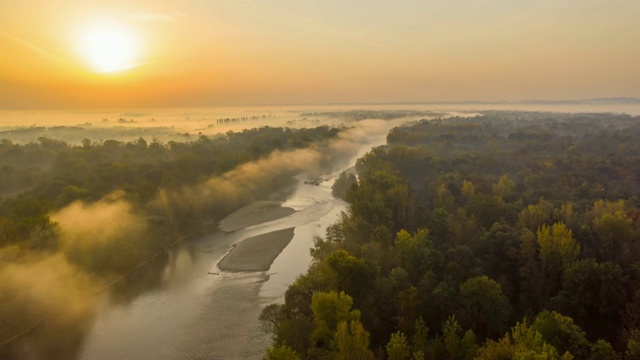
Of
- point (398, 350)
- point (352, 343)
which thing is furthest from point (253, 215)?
point (398, 350)

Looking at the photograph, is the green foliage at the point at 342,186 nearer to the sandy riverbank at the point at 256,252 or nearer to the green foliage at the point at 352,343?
the sandy riverbank at the point at 256,252

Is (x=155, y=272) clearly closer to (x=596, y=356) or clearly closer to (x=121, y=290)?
(x=121, y=290)

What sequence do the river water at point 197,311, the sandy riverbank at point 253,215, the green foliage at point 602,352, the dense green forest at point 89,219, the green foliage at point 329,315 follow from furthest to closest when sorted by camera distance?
the sandy riverbank at point 253,215 → the dense green forest at point 89,219 → the river water at point 197,311 → the green foliage at point 329,315 → the green foliage at point 602,352

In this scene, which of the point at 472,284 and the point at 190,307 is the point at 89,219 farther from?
the point at 472,284

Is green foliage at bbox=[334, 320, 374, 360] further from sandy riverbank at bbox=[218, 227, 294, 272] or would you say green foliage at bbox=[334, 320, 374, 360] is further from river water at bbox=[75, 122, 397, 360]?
sandy riverbank at bbox=[218, 227, 294, 272]

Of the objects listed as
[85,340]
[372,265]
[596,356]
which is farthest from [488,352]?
[85,340]

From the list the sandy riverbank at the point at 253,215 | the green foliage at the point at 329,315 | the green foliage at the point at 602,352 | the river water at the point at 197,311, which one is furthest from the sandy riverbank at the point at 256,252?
the green foliage at the point at 602,352
